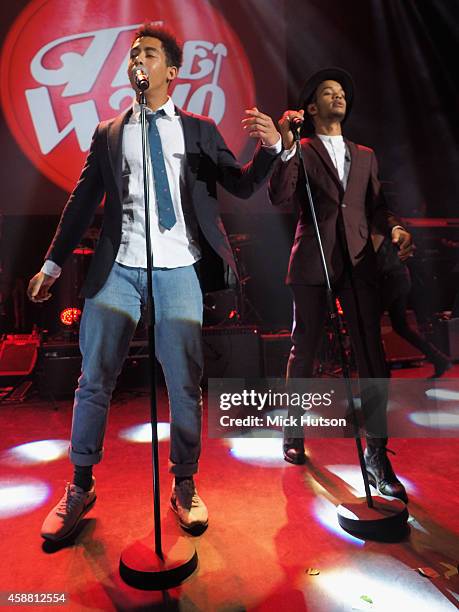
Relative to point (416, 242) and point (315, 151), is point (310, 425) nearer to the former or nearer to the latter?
point (315, 151)

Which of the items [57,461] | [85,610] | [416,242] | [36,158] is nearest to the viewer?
[85,610]

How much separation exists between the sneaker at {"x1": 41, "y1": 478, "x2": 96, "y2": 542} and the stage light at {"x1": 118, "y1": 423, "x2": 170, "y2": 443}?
3.42 ft

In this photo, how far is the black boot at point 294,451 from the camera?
2225 mm

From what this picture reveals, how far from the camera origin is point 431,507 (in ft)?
5.59

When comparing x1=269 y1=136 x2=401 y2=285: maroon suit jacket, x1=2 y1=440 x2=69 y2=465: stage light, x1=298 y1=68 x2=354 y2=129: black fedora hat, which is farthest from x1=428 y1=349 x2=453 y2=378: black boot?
x1=2 y1=440 x2=69 y2=465: stage light

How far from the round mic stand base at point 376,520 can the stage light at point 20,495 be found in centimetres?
119

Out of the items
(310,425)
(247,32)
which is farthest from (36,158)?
(310,425)

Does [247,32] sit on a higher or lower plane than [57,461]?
higher

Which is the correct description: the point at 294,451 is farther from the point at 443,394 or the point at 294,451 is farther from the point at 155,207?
the point at 443,394

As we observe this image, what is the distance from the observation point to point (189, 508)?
5.23 ft

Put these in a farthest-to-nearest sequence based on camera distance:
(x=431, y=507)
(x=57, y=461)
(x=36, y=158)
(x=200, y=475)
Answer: (x=36, y=158)
(x=57, y=461)
(x=200, y=475)
(x=431, y=507)

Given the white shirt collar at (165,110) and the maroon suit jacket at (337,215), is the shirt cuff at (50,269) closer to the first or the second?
the white shirt collar at (165,110)

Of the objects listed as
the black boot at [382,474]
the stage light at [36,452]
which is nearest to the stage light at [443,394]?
the black boot at [382,474]

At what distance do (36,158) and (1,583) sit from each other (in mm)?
3804
